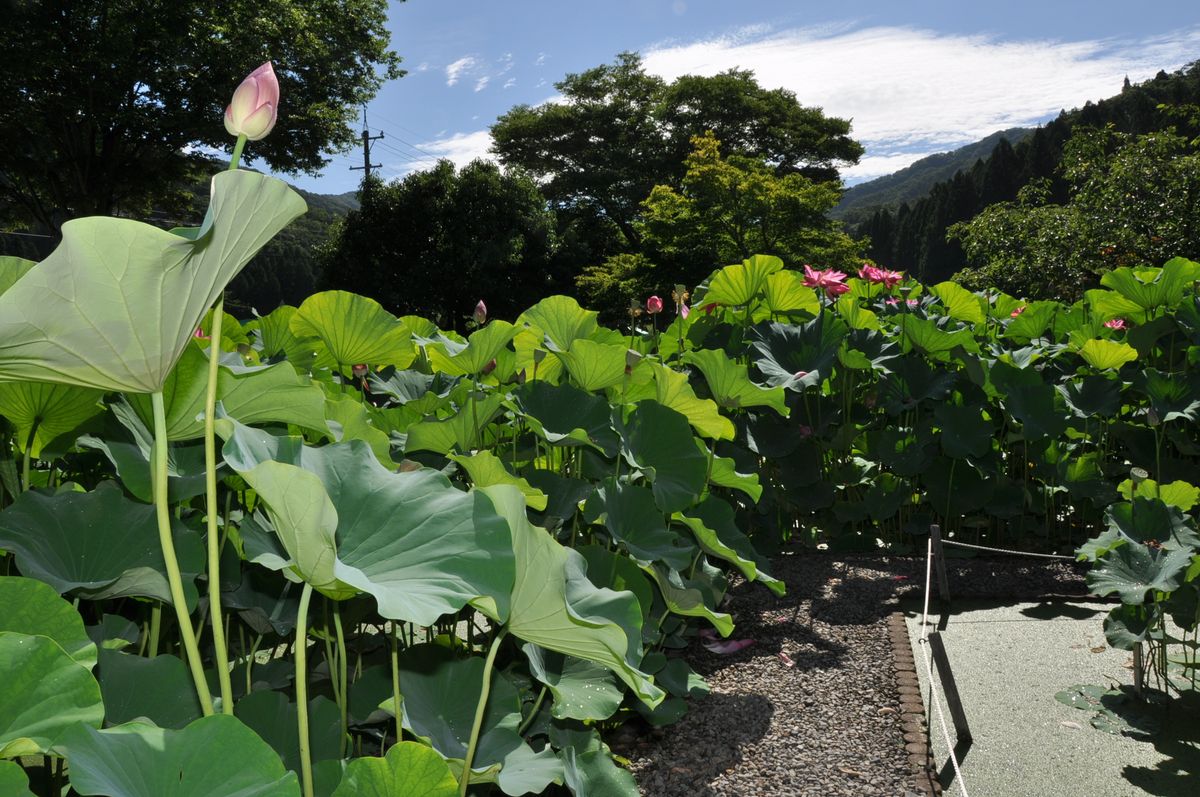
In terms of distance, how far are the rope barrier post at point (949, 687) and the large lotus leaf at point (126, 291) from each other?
5.50ft

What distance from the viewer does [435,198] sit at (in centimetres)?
1741

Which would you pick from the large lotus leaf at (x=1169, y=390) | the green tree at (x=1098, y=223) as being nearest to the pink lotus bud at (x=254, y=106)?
the large lotus leaf at (x=1169, y=390)

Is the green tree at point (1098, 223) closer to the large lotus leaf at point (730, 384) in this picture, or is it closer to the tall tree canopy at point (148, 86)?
the large lotus leaf at point (730, 384)

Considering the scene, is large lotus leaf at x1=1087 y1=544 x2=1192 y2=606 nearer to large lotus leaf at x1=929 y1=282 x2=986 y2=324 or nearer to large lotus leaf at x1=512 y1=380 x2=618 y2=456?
large lotus leaf at x1=512 y1=380 x2=618 y2=456

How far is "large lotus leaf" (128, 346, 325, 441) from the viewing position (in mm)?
924

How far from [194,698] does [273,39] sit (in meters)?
13.7

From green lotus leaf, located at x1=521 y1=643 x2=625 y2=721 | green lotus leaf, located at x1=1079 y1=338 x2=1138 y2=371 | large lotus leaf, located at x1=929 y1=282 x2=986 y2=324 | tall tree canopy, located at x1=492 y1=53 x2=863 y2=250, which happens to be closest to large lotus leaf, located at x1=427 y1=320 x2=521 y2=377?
green lotus leaf, located at x1=521 y1=643 x2=625 y2=721

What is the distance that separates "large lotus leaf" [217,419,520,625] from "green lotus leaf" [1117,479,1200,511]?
214 cm

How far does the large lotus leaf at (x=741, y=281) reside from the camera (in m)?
3.35

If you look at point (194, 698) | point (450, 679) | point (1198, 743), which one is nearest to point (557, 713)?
point (450, 679)

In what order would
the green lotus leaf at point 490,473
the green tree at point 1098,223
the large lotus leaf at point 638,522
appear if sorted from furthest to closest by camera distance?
the green tree at point 1098,223 < the large lotus leaf at point 638,522 < the green lotus leaf at point 490,473

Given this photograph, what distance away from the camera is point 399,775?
0.67 meters

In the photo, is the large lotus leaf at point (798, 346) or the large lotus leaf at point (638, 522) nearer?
the large lotus leaf at point (638, 522)

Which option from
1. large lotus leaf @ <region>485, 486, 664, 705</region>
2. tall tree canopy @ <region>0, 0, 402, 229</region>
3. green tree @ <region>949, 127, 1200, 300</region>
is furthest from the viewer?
tall tree canopy @ <region>0, 0, 402, 229</region>
